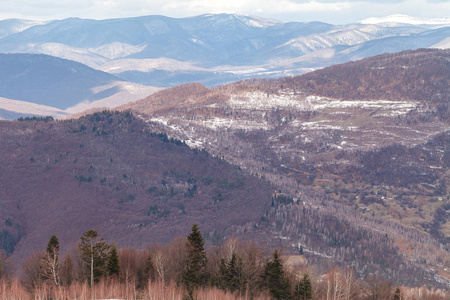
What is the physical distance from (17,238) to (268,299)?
4665 inches

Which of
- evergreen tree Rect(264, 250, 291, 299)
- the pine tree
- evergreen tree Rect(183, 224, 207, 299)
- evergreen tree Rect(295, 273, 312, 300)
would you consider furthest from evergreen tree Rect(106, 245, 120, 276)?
evergreen tree Rect(295, 273, 312, 300)

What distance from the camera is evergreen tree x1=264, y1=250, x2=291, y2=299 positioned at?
88.9 metres

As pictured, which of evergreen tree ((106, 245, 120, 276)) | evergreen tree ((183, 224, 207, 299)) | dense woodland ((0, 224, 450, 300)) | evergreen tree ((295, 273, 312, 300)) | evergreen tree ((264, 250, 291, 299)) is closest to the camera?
dense woodland ((0, 224, 450, 300))

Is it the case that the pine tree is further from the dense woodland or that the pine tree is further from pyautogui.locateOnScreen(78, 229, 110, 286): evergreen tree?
pyautogui.locateOnScreen(78, 229, 110, 286): evergreen tree

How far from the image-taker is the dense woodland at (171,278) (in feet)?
278

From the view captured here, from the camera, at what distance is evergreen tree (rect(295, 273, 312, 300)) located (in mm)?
87688

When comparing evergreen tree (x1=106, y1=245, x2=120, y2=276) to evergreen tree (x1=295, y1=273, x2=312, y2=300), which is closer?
evergreen tree (x1=295, y1=273, x2=312, y2=300)

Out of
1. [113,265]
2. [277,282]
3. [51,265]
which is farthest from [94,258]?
[277,282]

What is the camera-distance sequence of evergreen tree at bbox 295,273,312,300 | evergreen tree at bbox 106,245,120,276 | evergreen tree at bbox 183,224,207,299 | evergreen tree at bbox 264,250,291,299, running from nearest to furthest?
evergreen tree at bbox 295,273,312,300
evergreen tree at bbox 264,250,291,299
evergreen tree at bbox 106,245,120,276
evergreen tree at bbox 183,224,207,299

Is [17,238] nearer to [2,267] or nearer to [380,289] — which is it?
[2,267]

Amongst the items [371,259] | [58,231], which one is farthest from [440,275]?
[58,231]

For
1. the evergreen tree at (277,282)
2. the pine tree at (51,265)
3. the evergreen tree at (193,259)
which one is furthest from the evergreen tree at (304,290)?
the pine tree at (51,265)

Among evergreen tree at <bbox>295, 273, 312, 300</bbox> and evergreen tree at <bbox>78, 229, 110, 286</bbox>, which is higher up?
evergreen tree at <bbox>78, 229, 110, 286</bbox>

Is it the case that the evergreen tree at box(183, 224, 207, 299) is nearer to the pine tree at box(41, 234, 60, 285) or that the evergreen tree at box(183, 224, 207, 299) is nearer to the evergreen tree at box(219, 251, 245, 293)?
the evergreen tree at box(219, 251, 245, 293)
